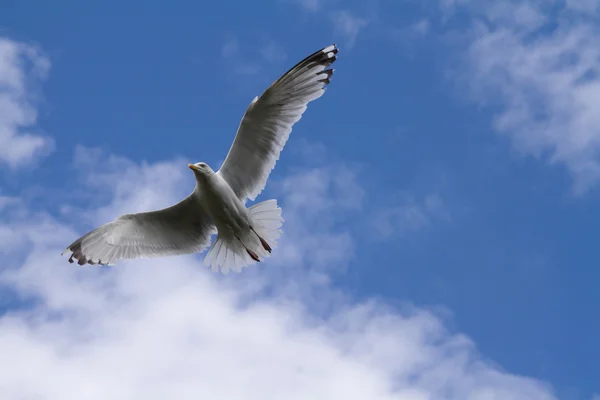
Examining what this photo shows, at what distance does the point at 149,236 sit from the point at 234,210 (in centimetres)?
123

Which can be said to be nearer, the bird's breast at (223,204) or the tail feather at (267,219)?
the bird's breast at (223,204)

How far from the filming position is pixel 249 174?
10.2 m

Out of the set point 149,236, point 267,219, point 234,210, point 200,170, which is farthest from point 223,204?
point 149,236

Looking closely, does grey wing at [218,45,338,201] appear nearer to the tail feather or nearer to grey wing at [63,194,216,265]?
the tail feather

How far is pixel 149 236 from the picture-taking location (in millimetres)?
10414

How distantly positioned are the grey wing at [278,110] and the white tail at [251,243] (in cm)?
59

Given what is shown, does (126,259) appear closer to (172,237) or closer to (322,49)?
(172,237)

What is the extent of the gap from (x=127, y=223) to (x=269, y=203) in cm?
172

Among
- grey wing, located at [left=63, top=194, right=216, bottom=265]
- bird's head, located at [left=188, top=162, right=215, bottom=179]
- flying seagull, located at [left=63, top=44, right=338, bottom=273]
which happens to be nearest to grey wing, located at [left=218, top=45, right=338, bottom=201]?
flying seagull, located at [left=63, top=44, right=338, bottom=273]

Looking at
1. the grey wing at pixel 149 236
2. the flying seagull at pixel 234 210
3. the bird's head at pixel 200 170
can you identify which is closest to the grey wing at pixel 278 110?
the flying seagull at pixel 234 210

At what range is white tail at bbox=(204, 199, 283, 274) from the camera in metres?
10.1

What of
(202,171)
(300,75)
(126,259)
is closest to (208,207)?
(202,171)

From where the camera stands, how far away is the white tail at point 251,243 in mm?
10141

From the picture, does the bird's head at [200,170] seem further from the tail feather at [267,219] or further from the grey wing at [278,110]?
the tail feather at [267,219]
